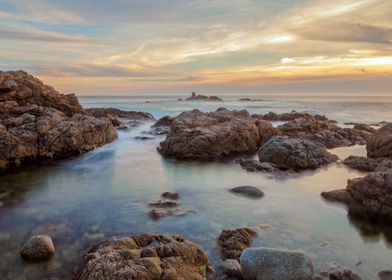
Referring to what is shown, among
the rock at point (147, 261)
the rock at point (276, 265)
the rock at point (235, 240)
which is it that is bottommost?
the rock at point (235, 240)

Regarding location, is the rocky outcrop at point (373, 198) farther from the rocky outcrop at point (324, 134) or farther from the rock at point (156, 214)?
the rocky outcrop at point (324, 134)

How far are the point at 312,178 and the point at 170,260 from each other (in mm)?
16806

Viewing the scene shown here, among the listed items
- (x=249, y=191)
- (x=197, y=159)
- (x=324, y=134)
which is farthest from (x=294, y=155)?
(x=324, y=134)

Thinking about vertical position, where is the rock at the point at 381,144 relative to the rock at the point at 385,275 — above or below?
above

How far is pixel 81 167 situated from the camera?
28.3 metres

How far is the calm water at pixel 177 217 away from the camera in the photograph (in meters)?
13.6

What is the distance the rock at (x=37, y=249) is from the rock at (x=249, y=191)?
37.4ft

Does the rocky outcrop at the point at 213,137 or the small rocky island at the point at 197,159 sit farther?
the rocky outcrop at the point at 213,137

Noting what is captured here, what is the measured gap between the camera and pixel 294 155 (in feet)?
92.4

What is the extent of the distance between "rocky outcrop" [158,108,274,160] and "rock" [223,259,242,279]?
19.5 metres

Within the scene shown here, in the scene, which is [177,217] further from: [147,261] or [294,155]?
[294,155]

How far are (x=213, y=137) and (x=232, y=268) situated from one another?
21.3m

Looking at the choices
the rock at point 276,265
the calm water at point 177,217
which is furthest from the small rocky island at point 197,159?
the calm water at point 177,217

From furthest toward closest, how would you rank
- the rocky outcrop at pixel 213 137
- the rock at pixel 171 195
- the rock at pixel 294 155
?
the rocky outcrop at pixel 213 137
the rock at pixel 294 155
the rock at pixel 171 195
